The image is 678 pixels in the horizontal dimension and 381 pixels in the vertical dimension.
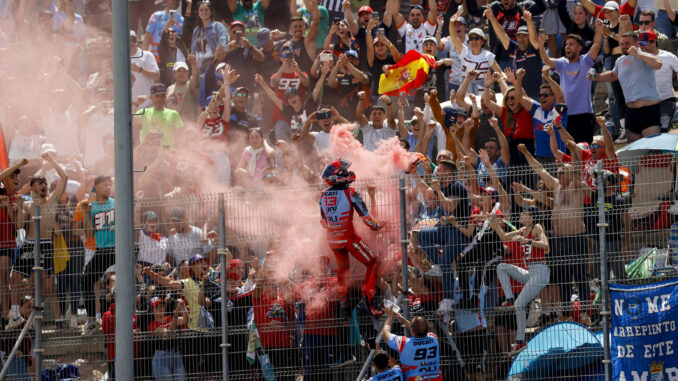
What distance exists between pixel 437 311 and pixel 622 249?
200cm

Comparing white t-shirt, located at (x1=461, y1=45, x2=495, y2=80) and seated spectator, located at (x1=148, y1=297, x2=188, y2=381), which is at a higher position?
white t-shirt, located at (x1=461, y1=45, x2=495, y2=80)

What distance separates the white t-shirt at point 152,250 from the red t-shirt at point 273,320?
1.15 m

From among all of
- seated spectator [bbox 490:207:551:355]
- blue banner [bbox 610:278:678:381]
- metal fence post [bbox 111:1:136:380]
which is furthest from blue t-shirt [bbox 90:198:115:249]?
blue banner [bbox 610:278:678:381]

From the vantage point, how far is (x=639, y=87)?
14.2 m

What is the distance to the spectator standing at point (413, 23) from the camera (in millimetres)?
16969

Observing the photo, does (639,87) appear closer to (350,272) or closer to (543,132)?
(543,132)

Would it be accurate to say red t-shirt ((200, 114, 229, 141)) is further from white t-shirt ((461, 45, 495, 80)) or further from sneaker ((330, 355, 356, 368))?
sneaker ((330, 355, 356, 368))

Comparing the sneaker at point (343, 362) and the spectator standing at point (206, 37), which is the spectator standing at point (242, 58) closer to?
the spectator standing at point (206, 37)

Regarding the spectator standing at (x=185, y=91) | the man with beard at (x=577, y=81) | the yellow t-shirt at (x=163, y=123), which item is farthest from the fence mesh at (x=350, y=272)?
the spectator standing at (x=185, y=91)

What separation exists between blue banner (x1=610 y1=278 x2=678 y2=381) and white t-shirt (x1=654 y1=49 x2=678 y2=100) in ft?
17.0

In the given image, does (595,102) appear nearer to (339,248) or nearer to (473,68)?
(473,68)

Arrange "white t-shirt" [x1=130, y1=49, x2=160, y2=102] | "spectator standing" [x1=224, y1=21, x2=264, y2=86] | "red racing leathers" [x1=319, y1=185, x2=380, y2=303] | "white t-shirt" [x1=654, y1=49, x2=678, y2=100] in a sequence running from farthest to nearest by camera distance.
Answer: "white t-shirt" [x1=130, y1=49, x2=160, y2=102] < "spectator standing" [x1=224, y1=21, x2=264, y2=86] < "white t-shirt" [x1=654, y1=49, x2=678, y2=100] < "red racing leathers" [x1=319, y1=185, x2=380, y2=303]

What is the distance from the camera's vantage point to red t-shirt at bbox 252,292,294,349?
10758 millimetres

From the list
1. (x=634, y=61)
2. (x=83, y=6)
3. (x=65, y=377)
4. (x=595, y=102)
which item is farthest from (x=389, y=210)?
(x=83, y=6)
